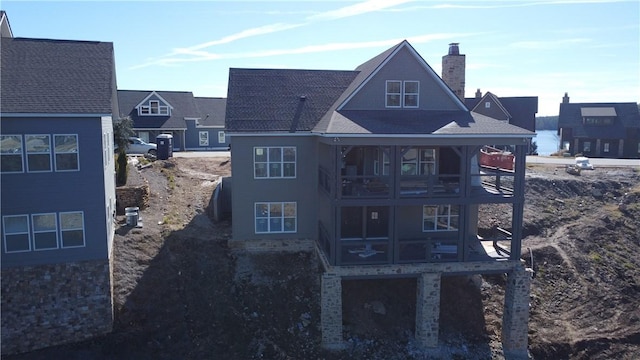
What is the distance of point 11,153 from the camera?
54.1ft

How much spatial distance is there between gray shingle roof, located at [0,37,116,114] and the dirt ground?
6898 millimetres

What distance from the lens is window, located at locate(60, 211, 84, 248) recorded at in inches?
686

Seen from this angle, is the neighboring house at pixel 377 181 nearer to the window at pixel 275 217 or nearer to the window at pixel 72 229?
the window at pixel 275 217

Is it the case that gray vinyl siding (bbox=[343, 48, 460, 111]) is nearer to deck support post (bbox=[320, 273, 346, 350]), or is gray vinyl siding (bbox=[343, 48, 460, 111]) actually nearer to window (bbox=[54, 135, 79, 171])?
deck support post (bbox=[320, 273, 346, 350])

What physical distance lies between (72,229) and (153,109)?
29.8m

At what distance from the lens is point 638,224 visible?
3047 centimetres

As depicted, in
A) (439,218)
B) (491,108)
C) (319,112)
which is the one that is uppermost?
(491,108)

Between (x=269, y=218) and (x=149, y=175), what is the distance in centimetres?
1114

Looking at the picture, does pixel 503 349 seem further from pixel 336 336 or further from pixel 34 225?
pixel 34 225

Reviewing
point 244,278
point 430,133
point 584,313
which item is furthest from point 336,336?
point 584,313

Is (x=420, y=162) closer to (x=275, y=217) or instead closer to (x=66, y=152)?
(x=275, y=217)

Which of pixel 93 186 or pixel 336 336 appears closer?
pixel 93 186

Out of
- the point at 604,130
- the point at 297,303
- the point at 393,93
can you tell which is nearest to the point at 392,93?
the point at 393,93

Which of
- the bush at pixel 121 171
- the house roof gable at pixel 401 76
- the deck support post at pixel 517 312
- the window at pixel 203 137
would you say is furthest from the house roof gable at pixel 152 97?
the deck support post at pixel 517 312
